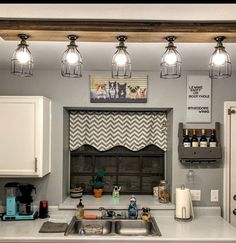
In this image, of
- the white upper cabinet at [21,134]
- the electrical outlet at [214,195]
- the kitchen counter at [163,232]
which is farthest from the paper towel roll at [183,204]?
the white upper cabinet at [21,134]

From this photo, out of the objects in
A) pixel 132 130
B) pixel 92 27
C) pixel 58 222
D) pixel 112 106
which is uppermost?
pixel 92 27

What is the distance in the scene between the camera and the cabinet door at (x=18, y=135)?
3301 millimetres

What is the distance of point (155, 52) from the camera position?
279 centimetres

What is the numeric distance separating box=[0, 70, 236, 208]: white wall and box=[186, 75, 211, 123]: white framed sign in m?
0.06

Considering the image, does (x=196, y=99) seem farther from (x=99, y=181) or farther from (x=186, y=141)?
(x=99, y=181)

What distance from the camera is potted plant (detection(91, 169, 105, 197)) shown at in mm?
3928

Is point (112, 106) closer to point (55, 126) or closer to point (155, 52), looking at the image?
point (55, 126)

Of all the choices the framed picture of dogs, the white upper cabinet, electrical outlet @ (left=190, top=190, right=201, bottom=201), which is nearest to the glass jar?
electrical outlet @ (left=190, top=190, right=201, bottom=201)

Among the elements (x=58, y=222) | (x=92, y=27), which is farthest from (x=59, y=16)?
(x=58, y=222)

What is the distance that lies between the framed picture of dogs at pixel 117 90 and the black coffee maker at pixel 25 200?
3.62ft

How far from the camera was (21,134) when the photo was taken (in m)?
3.32

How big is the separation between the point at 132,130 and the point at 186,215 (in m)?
1.13

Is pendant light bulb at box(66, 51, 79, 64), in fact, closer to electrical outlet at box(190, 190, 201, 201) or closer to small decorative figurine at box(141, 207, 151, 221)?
small decorative figurine at box(141, 207, 151, 221)

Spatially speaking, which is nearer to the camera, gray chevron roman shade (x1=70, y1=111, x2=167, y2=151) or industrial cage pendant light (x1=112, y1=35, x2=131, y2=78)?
industrial cage pendant light (x1=112, y1=35, x2=131, y2=78)
